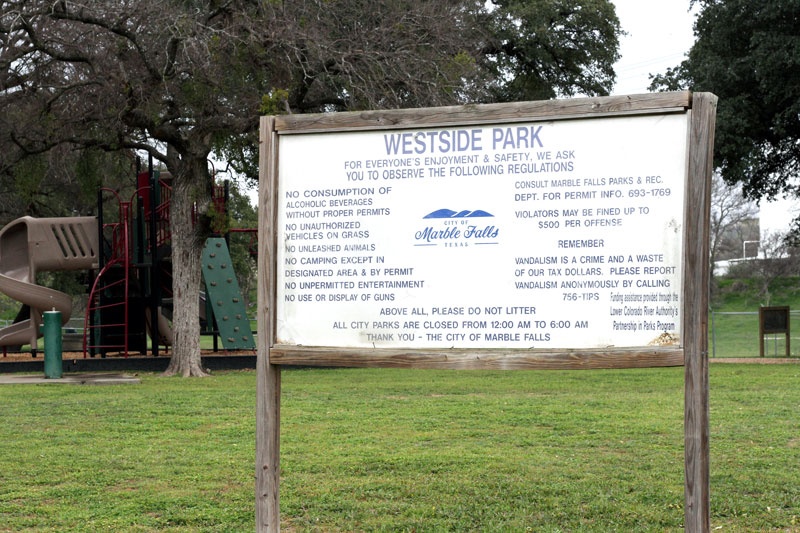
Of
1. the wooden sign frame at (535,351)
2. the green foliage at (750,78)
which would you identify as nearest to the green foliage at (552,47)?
the green foliage at (750,78)

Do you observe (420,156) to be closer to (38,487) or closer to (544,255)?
(544,255)

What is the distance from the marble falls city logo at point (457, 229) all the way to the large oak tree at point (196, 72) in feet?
32.4

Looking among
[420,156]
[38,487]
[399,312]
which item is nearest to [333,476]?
[38,487]

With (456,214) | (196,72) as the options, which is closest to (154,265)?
(196,72)

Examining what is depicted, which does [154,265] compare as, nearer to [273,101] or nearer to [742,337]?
[273,101]

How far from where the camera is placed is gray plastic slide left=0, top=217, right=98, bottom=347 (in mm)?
21828

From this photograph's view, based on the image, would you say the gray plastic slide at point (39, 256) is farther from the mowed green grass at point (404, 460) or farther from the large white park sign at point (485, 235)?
the large white park sign at point (485, 235)

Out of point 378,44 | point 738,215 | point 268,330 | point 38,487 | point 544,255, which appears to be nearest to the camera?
point 544,255

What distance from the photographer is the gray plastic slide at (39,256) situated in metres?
21.8

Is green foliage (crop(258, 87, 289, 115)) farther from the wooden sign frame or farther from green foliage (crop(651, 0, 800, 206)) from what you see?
green foliage (crop(651, 0, 800, 206))

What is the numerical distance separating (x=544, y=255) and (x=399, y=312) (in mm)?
826

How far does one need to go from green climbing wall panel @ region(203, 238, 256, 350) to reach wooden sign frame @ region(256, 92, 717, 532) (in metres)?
17.5

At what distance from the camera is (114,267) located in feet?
72.4

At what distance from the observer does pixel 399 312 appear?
4.96 meters
